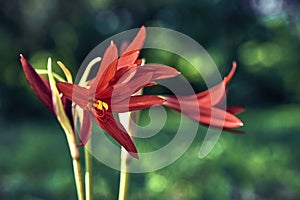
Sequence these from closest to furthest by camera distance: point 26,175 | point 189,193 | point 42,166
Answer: point 189,193 < point 26,175 < point 42,166

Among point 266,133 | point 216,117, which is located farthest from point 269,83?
Result: point 216,117

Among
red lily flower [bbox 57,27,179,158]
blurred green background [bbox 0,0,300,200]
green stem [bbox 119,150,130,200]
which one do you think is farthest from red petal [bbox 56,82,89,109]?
blurred green background [bbox 0,0,300,200]

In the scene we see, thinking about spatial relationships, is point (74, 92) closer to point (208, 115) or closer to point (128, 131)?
point (128, 131)

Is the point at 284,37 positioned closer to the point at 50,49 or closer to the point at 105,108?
the point at 50,49

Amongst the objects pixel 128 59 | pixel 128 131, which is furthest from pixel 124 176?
pixel 128 59

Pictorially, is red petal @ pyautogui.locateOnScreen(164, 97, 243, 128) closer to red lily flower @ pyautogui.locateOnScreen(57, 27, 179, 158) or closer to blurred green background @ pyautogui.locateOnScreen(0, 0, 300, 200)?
red lily flower @ pyautogui.locateOnScreen(57, 27, 179, 158)

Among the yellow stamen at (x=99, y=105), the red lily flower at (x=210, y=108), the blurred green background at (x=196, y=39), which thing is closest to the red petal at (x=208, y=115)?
the red lily flower at (x=210, y=108)
